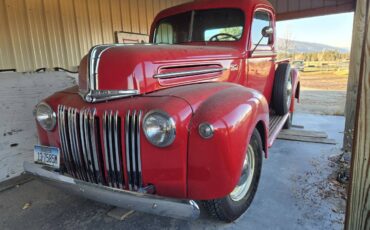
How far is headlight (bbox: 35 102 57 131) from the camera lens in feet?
6.97

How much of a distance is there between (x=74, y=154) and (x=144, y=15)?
4093 millimetres

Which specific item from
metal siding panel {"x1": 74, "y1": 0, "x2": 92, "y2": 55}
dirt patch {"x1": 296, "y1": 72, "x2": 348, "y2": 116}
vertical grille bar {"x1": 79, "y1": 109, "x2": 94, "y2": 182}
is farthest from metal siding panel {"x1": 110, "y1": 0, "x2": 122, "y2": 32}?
dirt patch {"x1": 296, "y1": 72, "x2": 348, "y2": 116}

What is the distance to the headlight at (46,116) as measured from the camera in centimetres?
212

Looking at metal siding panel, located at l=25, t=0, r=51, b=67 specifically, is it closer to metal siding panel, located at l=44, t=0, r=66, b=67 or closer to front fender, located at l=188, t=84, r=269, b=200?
metal siding panel, located at l=44, t=0, r=66, b=67

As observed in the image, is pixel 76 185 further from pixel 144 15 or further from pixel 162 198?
pixel 144 15

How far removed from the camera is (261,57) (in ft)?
10.8

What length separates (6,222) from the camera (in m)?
2.34

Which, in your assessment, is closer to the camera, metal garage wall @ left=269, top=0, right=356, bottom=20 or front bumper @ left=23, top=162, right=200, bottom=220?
front bumper @ left=23, top=162, right=200, bottom=220

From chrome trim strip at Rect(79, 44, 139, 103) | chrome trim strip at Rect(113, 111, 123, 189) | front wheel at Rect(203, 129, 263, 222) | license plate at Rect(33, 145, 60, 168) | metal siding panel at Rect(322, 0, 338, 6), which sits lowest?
front wheel at Rect(203, 129, 263, 222)

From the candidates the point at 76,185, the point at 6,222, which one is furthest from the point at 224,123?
the point at 6,222

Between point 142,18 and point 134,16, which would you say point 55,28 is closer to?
point 134,16

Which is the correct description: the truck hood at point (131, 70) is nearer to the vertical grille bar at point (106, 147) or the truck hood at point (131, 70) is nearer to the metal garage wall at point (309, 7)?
the vertical grille bar at point (106, 147)

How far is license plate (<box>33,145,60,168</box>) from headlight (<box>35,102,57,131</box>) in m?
0.17

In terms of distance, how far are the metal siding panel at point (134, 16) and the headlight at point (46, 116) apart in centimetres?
333
